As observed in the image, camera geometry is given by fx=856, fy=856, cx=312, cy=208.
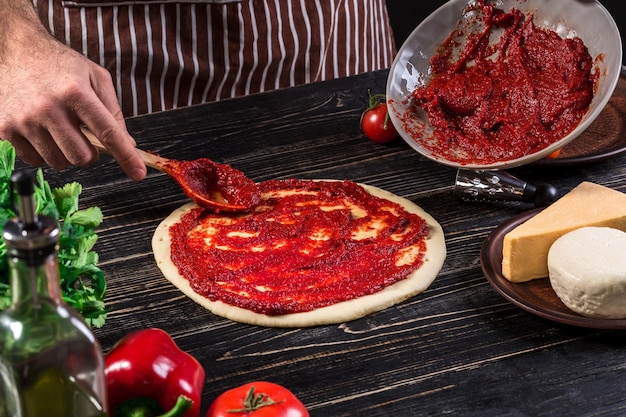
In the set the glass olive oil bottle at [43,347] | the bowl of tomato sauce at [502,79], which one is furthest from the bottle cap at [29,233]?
the bowl of tomato sauce at [502,79]

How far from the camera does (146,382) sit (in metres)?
1.23

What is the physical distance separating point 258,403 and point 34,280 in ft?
1.27

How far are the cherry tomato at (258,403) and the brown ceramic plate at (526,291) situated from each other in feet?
1.87

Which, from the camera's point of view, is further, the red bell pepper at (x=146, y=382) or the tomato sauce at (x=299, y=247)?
the tomato sauce at (x=299, y=247)

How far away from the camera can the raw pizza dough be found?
1.65 meters

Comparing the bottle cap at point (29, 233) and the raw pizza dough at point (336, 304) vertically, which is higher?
the bottle cap at point (29, 233)

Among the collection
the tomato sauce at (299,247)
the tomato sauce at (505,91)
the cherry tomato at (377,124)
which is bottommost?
the tomato sauce at (299,247)

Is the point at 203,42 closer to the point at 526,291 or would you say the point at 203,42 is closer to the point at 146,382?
the point at 526,291

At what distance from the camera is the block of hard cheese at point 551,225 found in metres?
1.69

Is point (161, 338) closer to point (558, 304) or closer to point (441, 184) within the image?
point (558, 304)

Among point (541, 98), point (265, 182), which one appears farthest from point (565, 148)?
point (265, 182)

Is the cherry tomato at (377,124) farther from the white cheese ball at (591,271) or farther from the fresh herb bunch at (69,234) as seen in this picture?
the fresh herb bunch at (69,234)

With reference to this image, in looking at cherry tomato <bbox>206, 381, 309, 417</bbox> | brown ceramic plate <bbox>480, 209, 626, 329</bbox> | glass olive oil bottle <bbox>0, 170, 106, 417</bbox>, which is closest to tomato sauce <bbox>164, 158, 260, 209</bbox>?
brown ceramic plate <bbox>480, 209, 626, 329</bbox>

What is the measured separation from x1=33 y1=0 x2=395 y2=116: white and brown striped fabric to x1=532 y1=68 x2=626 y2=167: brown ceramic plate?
0.91 metres
